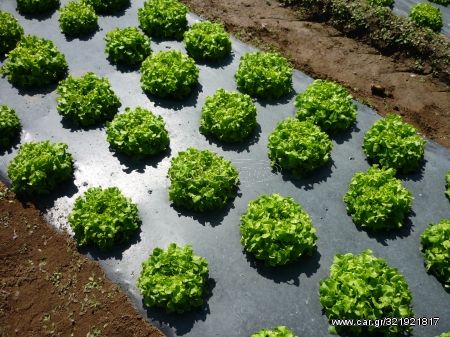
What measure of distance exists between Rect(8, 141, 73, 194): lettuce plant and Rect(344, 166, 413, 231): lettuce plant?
6970 mm

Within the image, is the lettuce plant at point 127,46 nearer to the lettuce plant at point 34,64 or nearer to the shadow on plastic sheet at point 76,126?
the lettuce plant at point 34,64

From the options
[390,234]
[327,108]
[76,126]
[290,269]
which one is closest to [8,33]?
[76,126]

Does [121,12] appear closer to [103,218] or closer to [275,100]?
[275,100]

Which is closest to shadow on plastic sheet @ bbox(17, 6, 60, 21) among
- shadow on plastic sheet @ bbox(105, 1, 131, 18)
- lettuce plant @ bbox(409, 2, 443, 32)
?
shadow on plastic sheet @ bbox(105, 1, 131, 18)

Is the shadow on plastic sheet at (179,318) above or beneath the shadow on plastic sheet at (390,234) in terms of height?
beneath

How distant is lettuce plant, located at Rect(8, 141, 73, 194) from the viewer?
10773 millimetres

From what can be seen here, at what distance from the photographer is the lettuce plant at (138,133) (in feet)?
37.2

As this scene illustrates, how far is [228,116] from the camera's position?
11.6 m

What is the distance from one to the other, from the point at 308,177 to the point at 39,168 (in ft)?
21.4

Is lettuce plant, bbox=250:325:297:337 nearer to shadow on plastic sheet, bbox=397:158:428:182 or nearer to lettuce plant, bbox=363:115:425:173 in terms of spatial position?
lettuce plant, bbox=363:115:425:173

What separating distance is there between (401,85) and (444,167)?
4004mm

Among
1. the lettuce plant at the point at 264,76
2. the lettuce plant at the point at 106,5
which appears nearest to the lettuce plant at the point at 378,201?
the lettuce plant at the point at 264,76

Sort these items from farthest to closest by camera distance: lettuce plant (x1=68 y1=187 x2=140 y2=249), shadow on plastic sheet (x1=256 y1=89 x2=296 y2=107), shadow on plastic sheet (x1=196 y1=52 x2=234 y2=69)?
shadow on plastic sheet (x1=196 y1=52 x2=234 y2=69) < shadow on plastic sheet (x1=256 y1=89 x2=296 y2=107) < lettuce plant (x1=68 y1=187 x2=140 y2=249)

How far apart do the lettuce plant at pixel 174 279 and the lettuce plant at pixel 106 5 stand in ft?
32.3
